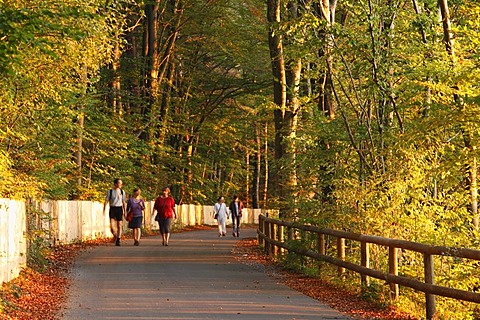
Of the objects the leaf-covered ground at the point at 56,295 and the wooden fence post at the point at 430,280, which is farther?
the leaf-covered ground at the point at 56,295

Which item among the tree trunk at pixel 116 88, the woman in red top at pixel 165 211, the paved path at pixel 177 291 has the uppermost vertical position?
the tree trunk at pixel 116 88

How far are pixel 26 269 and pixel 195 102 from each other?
3724 cm

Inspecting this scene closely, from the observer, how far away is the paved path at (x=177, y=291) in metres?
13.9

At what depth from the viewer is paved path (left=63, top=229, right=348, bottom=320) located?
45.8 ft

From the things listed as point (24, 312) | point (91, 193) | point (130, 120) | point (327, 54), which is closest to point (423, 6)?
point (327, 54)

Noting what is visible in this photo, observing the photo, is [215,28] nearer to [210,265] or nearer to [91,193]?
[91,193]

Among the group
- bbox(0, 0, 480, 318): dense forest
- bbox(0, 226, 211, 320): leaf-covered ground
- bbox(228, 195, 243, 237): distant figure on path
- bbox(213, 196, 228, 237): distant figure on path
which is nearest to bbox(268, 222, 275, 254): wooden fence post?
bbox(0, 0, 480, 318): dense forest

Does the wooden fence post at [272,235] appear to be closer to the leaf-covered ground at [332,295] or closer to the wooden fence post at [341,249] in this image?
the leaf-covered ground at [332,295]

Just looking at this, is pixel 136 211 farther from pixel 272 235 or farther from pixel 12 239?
pixel 12 239

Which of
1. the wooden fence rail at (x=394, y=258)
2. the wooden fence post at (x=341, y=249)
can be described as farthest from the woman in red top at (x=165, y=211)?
the wooden fence post at (x=341, y=249)

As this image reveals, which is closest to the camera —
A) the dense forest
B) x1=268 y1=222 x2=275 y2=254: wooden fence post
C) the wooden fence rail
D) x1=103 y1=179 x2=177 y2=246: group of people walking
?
the wooden fence rail

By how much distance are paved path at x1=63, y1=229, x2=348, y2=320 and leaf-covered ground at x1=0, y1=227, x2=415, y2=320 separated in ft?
0.86

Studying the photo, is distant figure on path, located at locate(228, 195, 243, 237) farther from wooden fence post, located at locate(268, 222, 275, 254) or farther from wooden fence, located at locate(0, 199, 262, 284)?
wooden fence post, located at locate(268, 222, 275, 254)

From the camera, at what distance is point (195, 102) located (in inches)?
2194
